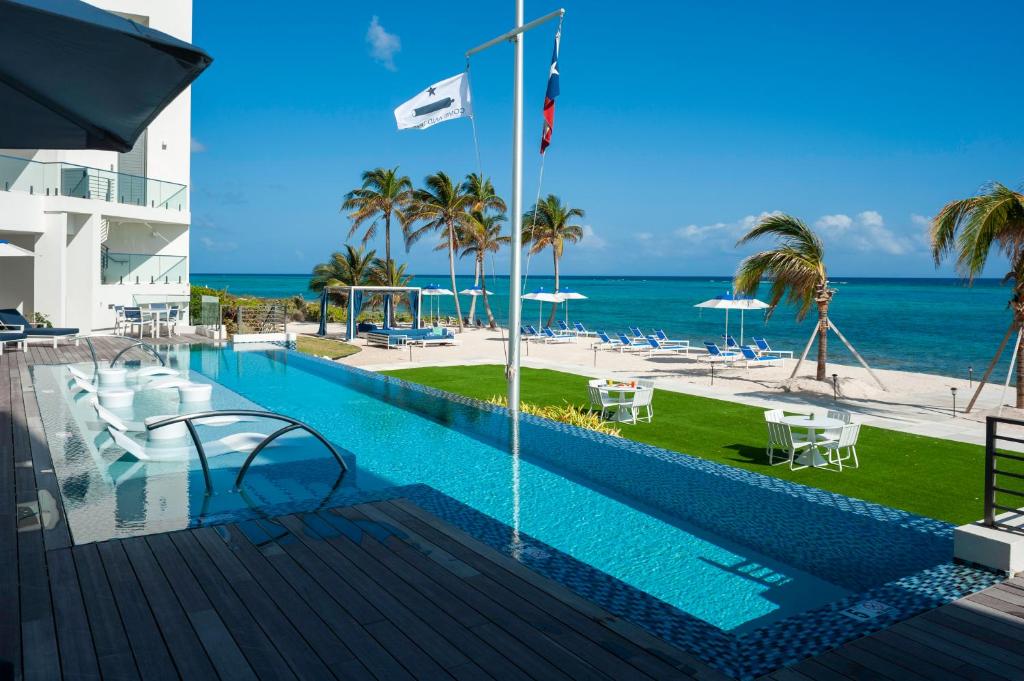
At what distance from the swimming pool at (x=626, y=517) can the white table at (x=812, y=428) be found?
2.12 m

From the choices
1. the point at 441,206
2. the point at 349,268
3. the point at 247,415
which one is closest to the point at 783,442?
the point at 247,415

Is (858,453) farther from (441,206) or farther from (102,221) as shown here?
(441,206)

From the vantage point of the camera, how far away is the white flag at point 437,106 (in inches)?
468

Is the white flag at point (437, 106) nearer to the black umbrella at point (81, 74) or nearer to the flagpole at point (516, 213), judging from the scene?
the flagpole at point (516, 213)

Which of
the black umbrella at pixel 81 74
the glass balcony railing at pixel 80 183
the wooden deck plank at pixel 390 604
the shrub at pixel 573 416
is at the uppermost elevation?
the glass balcony railing at pixel 80 183

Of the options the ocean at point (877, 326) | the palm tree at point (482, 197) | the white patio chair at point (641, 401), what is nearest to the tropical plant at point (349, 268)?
the ocean at point (877, 326)

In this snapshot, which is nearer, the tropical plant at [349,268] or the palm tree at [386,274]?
the palm tree at [386,274]

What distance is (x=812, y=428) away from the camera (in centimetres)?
932

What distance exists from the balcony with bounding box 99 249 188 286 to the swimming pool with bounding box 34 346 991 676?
38.2 feet

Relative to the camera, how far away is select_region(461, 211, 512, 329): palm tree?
1453 inches

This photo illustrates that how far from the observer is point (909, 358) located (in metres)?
35.1

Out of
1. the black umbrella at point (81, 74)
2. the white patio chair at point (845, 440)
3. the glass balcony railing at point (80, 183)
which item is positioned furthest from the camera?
the glass balcony railing at point (80, 183)

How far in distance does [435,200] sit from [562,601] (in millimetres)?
32184

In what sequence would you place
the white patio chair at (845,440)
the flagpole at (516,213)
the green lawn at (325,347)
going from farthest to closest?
the green lawn at (325,347), the flagpole at (516,213), the white patio chair at (845,440)
